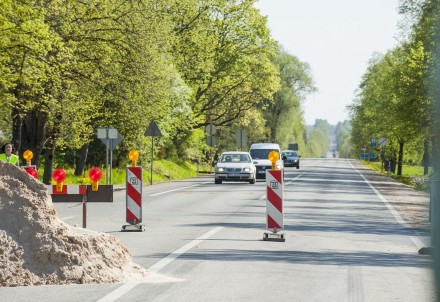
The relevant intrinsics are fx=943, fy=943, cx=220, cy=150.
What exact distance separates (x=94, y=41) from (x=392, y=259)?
26589 millimetres

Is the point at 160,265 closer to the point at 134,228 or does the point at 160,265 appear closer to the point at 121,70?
the point at 134,228

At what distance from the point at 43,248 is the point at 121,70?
3025cm

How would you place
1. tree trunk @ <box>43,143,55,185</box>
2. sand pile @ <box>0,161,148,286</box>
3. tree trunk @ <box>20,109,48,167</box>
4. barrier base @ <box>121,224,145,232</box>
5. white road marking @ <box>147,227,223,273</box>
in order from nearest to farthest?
sand pile @ <box>0,161,148,286</box>, white road marking @ <box>147,227,223,273</box>, barrier base @ <box>121,224,145,232</box>, tree trunk @ <box>20,109,48,167</box>, tree trunk @ <box>43,143,55,185</box>

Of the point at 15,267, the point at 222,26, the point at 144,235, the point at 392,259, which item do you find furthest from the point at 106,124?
the point at 15,267

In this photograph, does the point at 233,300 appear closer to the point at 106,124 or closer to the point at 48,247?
the point at 48,247

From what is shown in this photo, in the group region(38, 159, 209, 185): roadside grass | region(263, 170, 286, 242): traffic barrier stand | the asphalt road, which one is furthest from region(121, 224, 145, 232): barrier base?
region(38, 159, 209, 185): roadside grass

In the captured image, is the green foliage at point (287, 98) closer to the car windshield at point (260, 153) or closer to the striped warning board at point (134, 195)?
the car windshield at point (260, 153)

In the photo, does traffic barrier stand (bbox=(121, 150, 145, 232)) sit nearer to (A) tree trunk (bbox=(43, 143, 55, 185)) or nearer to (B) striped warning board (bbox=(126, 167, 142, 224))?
(B) striped warning board (bbox=(126, 167, 142, 224))

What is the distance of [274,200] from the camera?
51.1ft

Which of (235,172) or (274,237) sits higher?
(235,172)

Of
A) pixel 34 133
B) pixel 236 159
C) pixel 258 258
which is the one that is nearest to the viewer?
pixel 258 258

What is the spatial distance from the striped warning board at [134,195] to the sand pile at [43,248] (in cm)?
674

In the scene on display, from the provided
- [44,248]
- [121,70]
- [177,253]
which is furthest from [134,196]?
[121,70]

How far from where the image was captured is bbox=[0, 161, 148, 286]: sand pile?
9266 millimetres
